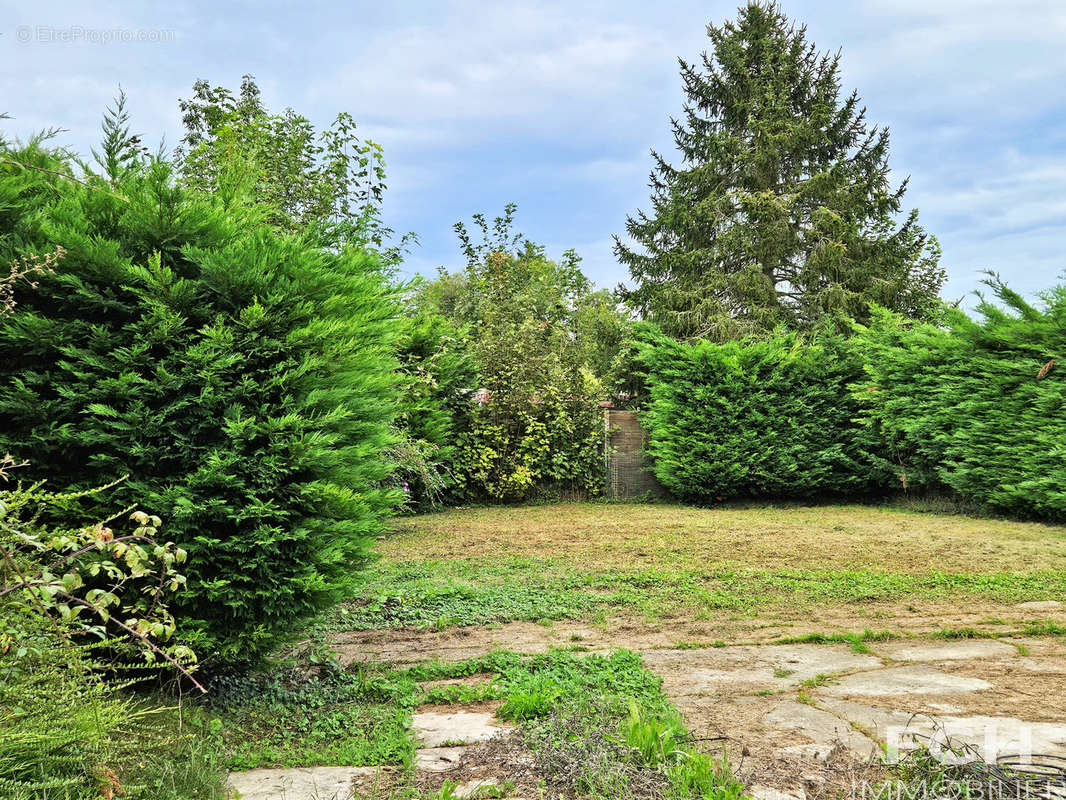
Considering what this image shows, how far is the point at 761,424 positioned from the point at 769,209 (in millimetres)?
8917

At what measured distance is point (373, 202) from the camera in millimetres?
9172

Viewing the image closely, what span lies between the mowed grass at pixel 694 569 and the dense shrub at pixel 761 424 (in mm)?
1746

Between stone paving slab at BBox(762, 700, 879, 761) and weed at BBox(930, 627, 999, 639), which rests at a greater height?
stone paving slab at BBox(762, 700, 879, 761)

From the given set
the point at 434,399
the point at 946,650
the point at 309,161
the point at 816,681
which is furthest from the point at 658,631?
the point at 309,161

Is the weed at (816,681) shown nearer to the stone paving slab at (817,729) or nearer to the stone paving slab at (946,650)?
the stone paving slab at (817,729)

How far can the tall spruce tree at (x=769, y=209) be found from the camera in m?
17.2

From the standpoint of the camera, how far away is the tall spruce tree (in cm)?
1723

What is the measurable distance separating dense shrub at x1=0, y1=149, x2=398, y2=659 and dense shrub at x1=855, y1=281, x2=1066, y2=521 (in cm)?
892

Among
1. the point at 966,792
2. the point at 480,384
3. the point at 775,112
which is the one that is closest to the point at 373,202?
the point at 480,384

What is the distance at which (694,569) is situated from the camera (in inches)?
218

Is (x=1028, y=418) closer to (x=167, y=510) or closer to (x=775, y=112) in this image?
(x=167, y=510)

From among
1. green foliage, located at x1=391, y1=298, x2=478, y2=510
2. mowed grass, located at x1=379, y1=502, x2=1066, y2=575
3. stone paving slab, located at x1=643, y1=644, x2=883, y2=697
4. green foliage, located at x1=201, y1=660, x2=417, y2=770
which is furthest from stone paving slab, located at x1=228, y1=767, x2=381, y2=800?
Answer: green foliage, located at x1=391, y1=298, x2=478, y2=510

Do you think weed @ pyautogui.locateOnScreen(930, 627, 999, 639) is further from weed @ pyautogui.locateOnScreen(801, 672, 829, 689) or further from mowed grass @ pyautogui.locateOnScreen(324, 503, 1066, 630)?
weed @ pyautogui.locateOnScreen(801, 672, 829, 689)

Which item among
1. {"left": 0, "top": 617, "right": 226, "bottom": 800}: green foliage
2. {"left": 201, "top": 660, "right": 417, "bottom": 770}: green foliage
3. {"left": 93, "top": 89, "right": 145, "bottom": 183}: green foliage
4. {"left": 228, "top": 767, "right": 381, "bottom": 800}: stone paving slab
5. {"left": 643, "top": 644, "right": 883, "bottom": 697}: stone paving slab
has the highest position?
{"left": 93, "top": 89, "right": 145, "bottom": 183}: green foliage
